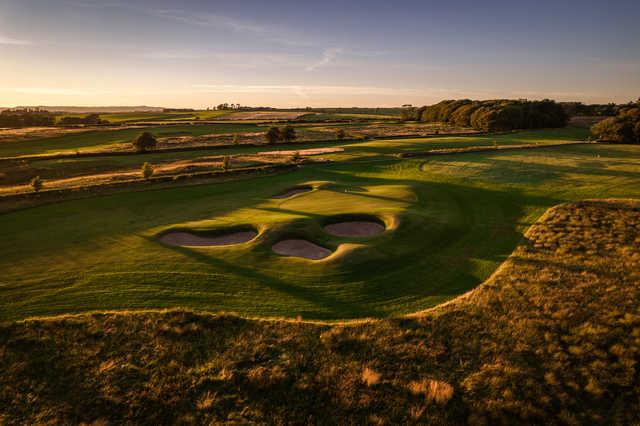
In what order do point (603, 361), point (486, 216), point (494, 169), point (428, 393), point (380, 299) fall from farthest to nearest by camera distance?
point (494, 169) < point (486, 216) < point (380, 299) < point (603, 361) < point (428, 393)

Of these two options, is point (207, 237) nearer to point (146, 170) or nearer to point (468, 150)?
point (146, 170)

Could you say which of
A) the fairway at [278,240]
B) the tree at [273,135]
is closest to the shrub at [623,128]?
the fairway at [278,240]

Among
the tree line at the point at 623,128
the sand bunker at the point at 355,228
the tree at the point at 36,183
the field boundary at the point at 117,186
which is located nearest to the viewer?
the sand bunker at the point at 355,228

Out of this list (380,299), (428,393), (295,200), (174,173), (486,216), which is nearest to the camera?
(428,393)

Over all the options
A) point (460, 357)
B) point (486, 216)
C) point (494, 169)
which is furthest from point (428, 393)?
point (494, 169)

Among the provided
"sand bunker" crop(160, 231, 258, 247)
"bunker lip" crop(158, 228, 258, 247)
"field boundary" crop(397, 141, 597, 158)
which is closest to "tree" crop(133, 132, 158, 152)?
"field boundary" crop(397, 141, 597, 158)

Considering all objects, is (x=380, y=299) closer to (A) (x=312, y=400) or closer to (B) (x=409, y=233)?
(A) (x=312, y=400)

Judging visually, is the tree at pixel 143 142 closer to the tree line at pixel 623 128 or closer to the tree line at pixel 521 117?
the tree line at pixel 521 117
